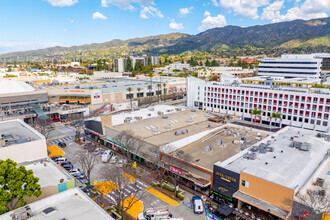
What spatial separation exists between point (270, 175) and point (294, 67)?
119m

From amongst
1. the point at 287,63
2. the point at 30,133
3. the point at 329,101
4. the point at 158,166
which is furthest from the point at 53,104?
the point at 287,63

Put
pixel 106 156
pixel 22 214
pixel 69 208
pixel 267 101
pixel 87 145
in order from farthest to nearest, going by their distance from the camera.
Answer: pixel 267 101 → pixel 87 145 → pixel 106 156 → pixel 69 208 → pixel 22 214

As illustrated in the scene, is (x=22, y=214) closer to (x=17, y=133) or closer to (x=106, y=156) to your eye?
(x=17, y=133)

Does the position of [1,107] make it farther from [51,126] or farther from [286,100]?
[286,100]

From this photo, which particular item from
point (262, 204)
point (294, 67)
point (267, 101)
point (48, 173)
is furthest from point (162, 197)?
point (294, 67)

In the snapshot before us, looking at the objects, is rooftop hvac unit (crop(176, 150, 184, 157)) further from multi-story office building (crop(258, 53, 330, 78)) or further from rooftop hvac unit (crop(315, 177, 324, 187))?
multi-story office building (crop(258, 53, 330, 78))

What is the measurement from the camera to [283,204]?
2931 cm

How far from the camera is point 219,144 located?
49062 mm

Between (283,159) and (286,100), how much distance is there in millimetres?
45557

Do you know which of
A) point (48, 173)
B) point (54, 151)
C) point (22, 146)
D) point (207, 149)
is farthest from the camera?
point (54, 151)

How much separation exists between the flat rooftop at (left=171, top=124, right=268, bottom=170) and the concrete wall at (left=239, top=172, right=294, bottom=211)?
25.5ft

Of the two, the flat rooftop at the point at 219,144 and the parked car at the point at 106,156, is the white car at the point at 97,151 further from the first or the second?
the flat rooftop at the point at 219,144

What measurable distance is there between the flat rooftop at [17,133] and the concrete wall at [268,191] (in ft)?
117

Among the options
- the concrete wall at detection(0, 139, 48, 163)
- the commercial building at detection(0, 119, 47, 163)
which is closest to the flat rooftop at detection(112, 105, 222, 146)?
the commercial building at detection(0, 119, 47, 163)
